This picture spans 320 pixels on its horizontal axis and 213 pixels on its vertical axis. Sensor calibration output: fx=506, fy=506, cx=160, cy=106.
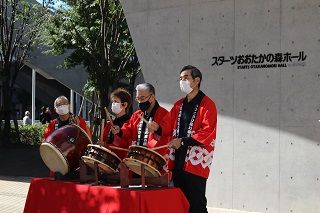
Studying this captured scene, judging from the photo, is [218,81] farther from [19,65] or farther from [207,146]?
[19,65]

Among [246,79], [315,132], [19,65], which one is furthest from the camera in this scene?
[19,65]

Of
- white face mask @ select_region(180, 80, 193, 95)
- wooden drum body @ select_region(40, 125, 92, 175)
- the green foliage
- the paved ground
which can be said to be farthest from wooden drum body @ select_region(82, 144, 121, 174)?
the green foliage

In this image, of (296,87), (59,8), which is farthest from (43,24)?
(296,87)

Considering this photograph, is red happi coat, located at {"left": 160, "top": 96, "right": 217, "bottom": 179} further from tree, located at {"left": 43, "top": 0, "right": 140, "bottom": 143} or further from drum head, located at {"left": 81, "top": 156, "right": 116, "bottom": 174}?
tree, located at {"left": 43, "top": 0, "right": 140, "bottom": 143}

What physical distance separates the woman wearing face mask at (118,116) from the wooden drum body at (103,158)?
28.4 inches

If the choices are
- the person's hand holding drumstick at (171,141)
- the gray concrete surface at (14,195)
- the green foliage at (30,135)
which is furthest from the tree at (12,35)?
the person's hand holding drumstick at (171,141)

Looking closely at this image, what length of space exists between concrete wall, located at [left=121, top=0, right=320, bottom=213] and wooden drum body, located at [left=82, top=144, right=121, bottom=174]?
3.09 m

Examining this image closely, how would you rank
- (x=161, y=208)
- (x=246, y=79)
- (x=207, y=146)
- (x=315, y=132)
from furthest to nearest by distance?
(x=246, y=79) < (x=315, y=132) < (x=207, y=146) < (x=161, y=208)

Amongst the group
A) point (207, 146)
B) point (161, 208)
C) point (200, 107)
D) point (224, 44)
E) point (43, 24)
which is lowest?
point (161, 208)

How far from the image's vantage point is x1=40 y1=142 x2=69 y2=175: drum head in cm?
459

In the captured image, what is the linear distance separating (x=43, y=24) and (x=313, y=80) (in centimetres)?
1087

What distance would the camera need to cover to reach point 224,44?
7.26 meters

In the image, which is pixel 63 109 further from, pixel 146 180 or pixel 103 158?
pixel 146 180

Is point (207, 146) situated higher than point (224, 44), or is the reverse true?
point (224, 44)
